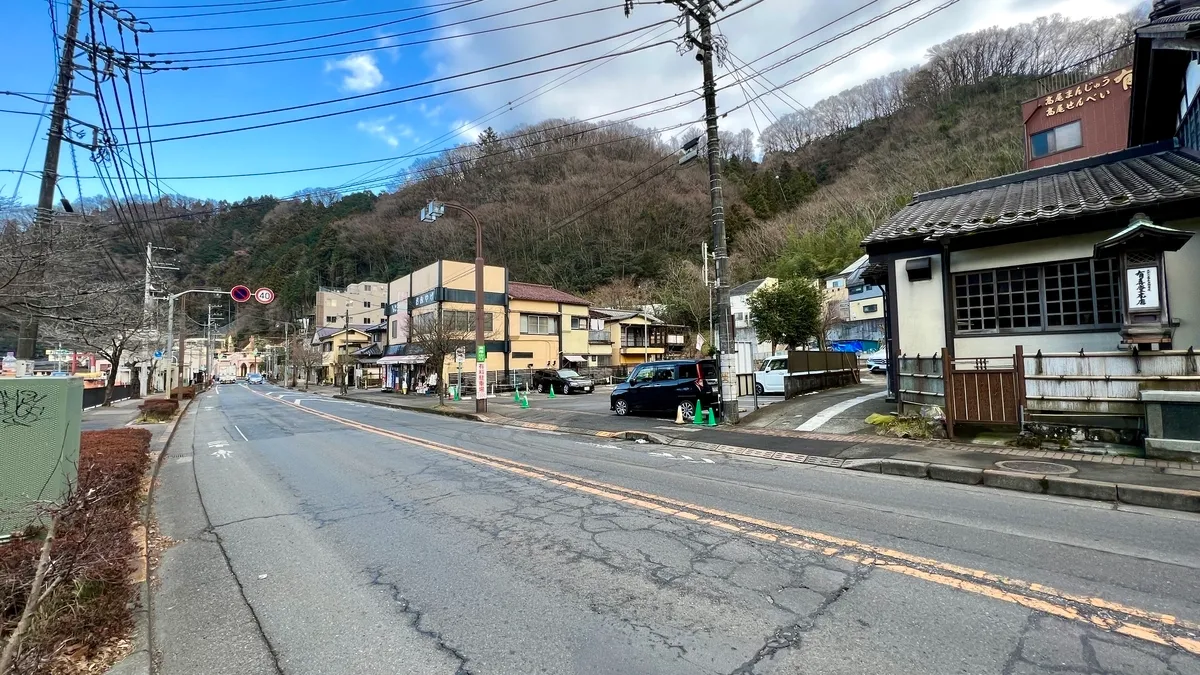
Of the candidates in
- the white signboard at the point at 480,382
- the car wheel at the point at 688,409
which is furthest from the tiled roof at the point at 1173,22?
the white signboard at the point at 480,382

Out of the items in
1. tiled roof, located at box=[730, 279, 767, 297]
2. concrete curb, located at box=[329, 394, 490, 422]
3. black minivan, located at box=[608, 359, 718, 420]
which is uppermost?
tiled roof, located at box=[730, 279, 767, 297]

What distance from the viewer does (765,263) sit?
61.0m

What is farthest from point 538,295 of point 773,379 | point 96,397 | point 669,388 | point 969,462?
point 969,462

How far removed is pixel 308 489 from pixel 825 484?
7383 millimetres

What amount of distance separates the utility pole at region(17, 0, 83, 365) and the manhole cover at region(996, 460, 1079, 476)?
14627 millimetres

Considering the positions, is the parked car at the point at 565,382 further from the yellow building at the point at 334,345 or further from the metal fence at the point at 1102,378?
the yellow building at the point at 334,345

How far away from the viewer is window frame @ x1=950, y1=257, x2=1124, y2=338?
9.68 metres

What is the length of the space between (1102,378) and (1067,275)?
2451 mm

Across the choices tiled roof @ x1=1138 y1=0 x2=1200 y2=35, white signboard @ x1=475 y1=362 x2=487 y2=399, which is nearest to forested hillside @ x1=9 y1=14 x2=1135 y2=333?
white signboard @ x1=475 y1=362 x2=487 y2=399

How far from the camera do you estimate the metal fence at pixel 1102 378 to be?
813 centimetres

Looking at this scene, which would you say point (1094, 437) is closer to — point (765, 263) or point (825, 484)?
point (825, 484)

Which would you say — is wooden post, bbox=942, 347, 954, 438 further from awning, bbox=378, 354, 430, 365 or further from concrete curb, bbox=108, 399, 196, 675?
awning, bbox=378, 354, 430, 365

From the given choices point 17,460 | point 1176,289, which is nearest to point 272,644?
point 17,460

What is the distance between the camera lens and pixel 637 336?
5022cm
